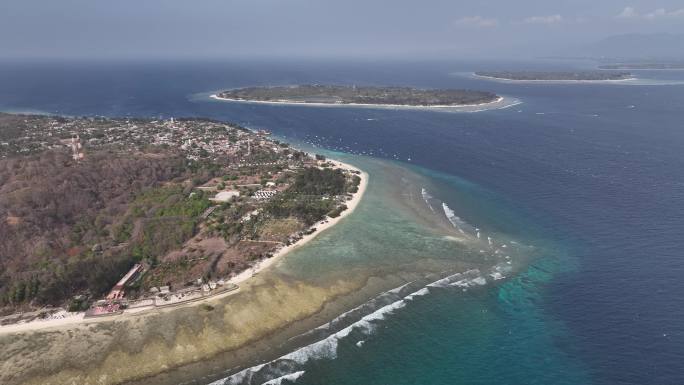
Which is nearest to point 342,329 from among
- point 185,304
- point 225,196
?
point 185,304

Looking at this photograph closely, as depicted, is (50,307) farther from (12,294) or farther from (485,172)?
(485,172)

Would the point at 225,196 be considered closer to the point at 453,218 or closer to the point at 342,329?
the point at 453,218

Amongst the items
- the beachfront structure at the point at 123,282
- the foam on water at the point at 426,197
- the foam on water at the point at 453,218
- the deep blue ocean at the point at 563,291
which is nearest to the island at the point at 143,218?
the beachfront structure at the point at 123,282

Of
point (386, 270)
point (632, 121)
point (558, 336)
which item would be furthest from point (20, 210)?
point (632, 121)

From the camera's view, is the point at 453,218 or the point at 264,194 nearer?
the point at 453,218

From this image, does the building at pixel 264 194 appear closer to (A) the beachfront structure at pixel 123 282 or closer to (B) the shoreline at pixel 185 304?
(B) the shoreline at pixel 185 304

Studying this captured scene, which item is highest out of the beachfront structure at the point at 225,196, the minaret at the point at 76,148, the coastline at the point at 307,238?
the minaret at the point at 76,148

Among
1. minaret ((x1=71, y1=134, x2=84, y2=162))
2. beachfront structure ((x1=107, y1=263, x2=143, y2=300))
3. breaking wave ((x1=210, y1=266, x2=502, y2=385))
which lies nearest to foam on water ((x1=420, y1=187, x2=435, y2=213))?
breaking wave ((x1=210, y1=266, x2=502, y2=385))
